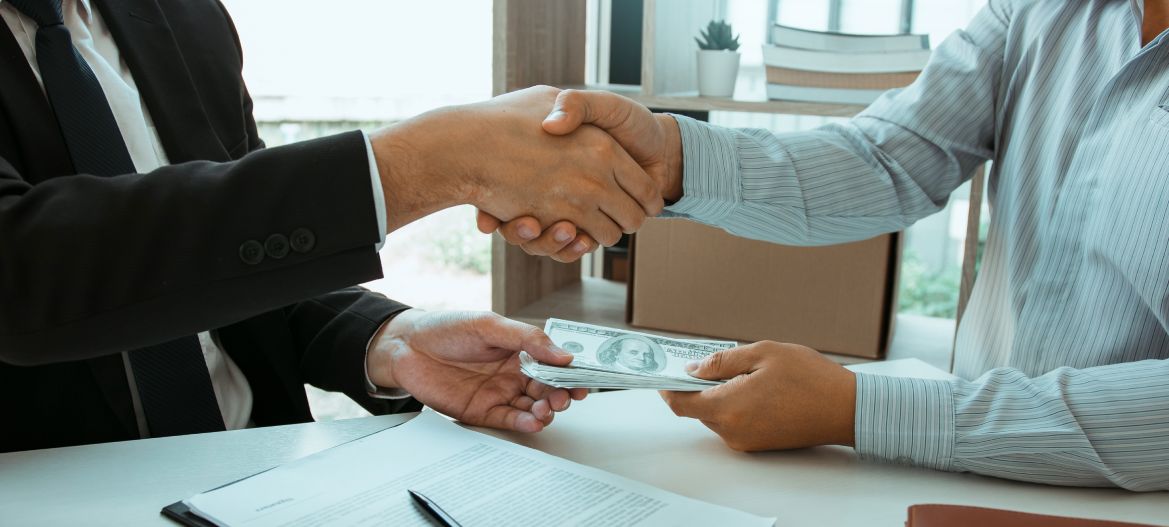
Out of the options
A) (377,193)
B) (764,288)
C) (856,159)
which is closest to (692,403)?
(377,193)

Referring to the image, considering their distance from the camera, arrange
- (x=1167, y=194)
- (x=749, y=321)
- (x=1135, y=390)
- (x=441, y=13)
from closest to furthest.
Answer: (x=1135, y=390) < (x=1167, y=194) < (x=749, y=321) < (x=441, y=13)

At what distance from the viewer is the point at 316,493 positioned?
772mm

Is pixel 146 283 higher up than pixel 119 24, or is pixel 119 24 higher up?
pixel 119 24

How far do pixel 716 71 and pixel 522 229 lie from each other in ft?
2.68

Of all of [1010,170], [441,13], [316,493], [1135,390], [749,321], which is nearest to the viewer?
[316,493]

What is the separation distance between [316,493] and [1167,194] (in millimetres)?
970

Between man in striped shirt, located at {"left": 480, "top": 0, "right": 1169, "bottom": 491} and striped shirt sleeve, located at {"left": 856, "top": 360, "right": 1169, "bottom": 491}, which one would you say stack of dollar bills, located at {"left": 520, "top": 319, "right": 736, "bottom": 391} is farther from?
striped shirt sleeve, located at {"left": 856, "top": 360, "right": 1169, "bottom": 491}

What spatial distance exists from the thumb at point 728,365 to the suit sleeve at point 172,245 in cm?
36

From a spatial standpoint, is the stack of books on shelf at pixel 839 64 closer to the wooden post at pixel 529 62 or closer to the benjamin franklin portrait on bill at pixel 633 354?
the wooden post at pixel 529 62

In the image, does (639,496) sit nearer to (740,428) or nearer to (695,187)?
(740,428)

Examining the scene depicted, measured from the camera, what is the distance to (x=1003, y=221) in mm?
1297

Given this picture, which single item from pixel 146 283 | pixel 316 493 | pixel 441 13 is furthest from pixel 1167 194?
pixel 441 13

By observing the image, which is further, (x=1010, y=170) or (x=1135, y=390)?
(x=1010, y=170)

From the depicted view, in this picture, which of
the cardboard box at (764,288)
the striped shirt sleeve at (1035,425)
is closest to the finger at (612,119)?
the striped shirt sleeve at (1035,425)
